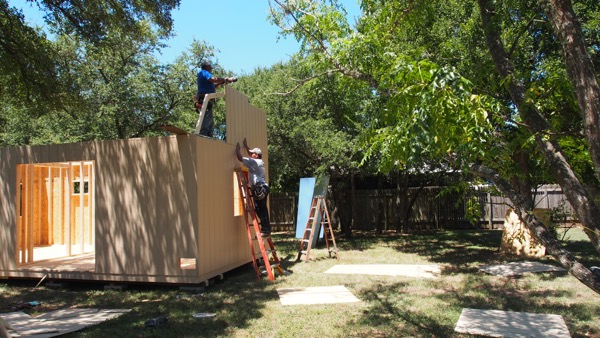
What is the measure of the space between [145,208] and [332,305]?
3.42m

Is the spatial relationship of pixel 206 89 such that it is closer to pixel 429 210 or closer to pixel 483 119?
pixel 483 119

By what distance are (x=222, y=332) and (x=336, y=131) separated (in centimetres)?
929

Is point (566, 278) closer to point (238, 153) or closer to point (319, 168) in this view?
point (238, 153)

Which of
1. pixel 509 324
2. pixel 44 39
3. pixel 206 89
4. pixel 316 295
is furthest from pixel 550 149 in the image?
pixel 44 39

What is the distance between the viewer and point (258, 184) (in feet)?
26.2

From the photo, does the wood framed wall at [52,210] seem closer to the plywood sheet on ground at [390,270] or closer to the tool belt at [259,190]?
the tool belt at [259,190]

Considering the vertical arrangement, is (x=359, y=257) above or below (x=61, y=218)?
below

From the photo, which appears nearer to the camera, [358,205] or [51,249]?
[51,249]

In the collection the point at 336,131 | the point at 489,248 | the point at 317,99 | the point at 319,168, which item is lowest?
the point at 489,248

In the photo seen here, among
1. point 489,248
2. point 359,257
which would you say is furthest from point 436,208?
point 359,257

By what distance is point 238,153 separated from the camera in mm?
7973

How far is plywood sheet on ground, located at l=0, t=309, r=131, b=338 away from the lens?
4.74 meters

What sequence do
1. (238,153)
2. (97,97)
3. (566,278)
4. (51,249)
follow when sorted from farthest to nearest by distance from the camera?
(97,97), (51,249), (238,153), (566,278)

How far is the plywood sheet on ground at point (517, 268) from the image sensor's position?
297 inches
